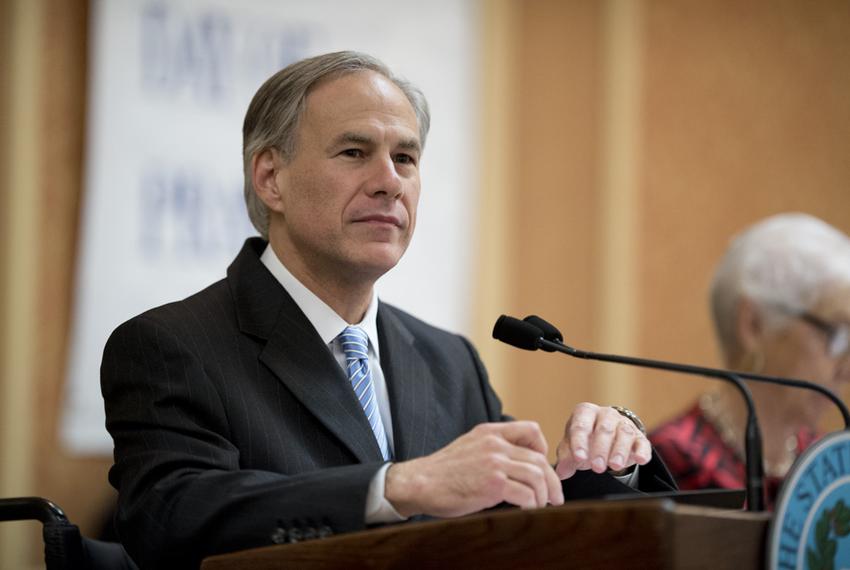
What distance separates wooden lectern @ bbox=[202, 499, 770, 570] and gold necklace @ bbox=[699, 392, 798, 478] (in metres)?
2.07

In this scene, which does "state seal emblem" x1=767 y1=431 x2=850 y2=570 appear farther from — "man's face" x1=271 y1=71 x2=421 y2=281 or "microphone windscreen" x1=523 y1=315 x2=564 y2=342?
"man's face" x1=271 y1=71 x2=421 y2=281

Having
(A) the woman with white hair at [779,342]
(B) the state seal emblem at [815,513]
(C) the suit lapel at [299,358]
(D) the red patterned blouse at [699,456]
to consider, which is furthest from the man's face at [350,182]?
(A) the woman with white hair at [779,342]

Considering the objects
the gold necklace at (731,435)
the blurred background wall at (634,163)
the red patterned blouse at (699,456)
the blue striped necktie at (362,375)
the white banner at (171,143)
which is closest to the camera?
the blue striped necktie at (362,375)

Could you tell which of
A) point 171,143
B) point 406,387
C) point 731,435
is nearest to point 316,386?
point 406,387

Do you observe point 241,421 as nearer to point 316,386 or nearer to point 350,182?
point 316,386

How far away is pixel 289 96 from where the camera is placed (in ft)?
7.39

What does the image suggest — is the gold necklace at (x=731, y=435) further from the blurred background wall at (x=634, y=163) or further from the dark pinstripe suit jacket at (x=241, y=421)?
the blurred background wall at (x=634, y=163)

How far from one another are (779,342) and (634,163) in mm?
1962

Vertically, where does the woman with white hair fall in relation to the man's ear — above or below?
below

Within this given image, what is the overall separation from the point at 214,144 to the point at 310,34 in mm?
652

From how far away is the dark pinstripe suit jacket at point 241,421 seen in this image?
167 centimetres

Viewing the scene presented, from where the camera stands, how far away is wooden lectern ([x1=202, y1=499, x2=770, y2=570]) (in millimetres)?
1284

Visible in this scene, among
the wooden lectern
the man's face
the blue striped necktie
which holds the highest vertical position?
the man's face

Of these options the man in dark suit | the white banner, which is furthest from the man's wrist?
the white banner
